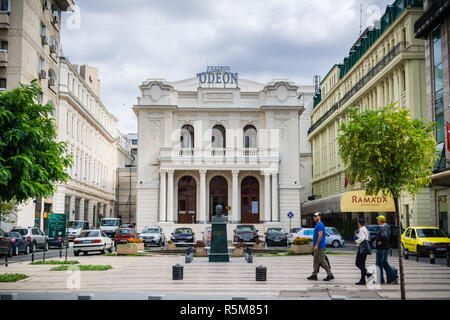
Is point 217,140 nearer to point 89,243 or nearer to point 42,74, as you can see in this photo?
point 42,74

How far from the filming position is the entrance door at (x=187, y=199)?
53.6m

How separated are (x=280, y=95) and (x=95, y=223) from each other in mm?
32998

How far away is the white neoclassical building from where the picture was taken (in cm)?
5197

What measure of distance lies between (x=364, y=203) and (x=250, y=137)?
786 inches

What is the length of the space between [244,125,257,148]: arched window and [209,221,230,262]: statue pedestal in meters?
34.8

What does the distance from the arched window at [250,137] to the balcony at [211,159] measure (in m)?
4.06

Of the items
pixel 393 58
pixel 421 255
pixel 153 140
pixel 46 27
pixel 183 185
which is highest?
pixel 46 27

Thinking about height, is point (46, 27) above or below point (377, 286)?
above

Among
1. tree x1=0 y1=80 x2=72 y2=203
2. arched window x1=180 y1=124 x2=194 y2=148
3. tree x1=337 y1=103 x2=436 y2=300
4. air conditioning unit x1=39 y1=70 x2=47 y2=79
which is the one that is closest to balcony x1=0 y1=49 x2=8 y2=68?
air conditioning unit x1=39 y1=70 x2=47 y2=79

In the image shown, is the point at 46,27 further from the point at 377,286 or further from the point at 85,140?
the point at 377,286

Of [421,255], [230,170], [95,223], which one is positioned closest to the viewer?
[421,255]

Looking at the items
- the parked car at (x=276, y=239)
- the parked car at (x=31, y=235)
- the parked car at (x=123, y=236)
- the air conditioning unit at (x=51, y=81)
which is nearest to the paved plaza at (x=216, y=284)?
the parked car at (x=31, y=235)
